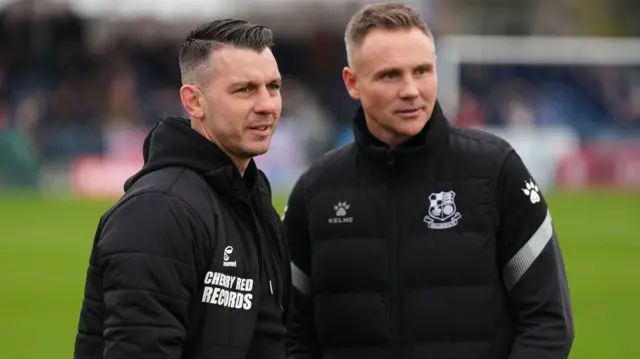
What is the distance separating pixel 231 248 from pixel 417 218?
3.30 ft

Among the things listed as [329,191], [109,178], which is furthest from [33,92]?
[329,191]

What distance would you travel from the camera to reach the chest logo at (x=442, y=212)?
15.1 ft

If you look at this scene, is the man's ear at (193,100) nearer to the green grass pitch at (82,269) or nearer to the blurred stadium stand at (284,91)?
the green grass pitch at (82,269)

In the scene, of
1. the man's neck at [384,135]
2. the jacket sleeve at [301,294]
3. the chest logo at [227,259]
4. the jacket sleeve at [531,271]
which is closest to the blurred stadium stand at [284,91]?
the jacket sleeve at [301,294]

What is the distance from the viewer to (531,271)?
449cm

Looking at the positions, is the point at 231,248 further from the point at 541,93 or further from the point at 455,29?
the point at 455,29

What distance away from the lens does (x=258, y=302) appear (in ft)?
12.8

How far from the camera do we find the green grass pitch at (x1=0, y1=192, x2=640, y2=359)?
11.6 m

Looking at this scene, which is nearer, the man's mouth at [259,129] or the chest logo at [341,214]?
the man's mouth at [259,129]

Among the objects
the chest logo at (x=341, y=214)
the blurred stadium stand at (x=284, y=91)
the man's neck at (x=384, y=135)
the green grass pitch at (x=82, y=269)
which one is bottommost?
the green grass pitch at (x=82, y=269)

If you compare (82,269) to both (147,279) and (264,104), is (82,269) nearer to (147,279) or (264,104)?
(264,104)

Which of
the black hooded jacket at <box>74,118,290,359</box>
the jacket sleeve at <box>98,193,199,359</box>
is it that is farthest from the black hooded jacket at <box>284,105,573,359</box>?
the jacket sleeve at <box>98,193,199,359</box>

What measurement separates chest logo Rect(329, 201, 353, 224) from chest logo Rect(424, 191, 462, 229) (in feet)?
0.98

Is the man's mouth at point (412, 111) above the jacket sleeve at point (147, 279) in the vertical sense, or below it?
above
